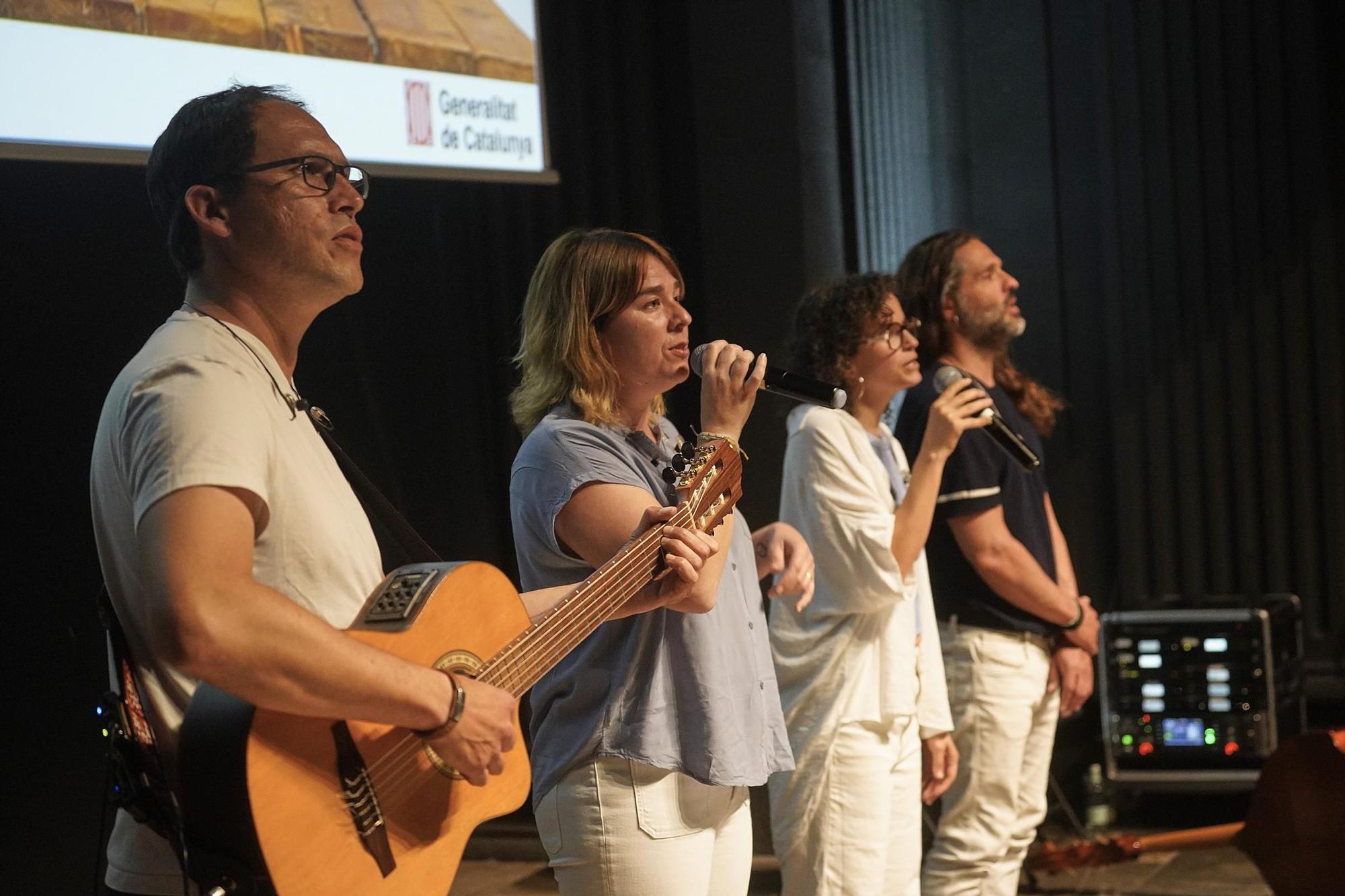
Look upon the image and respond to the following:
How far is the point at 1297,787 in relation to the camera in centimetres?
280

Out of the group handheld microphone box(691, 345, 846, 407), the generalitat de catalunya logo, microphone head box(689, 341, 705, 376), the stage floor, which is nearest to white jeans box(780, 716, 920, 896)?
handheld microphone box(691, 345, 846, 407)

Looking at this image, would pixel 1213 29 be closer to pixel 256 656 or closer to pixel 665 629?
pixel 665 629

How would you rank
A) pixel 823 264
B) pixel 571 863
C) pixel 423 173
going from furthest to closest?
pixel 823 264 → pixel 423 173 → pixel 571 863

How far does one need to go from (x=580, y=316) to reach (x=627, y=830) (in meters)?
0.75

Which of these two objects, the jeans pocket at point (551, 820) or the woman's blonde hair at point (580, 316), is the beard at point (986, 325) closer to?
the woman's blonde hair at point (580, 316)

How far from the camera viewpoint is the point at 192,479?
1.33m

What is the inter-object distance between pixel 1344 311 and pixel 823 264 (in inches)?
84.3

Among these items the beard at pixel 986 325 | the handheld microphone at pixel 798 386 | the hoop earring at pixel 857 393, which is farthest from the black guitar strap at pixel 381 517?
the beard at pixel 986 325

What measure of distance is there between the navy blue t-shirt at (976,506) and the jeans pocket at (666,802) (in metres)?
1.53

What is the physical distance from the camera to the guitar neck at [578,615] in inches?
65.9

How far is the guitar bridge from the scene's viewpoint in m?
1.44

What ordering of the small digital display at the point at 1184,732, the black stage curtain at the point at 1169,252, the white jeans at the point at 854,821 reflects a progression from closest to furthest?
the white jeans at the point at 854,821, the small digital display at the point at 1184,732, the black stage curtain at the point at 1169,252

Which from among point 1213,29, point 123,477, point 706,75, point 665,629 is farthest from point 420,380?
point 1213,29

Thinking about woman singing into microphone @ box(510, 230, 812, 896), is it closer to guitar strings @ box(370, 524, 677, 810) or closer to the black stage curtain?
guitar strings @ box(370, 524, 677, 810)
